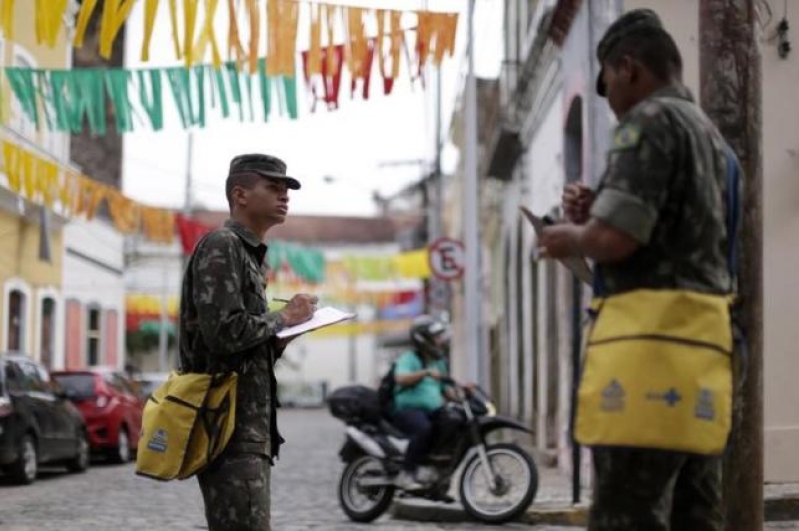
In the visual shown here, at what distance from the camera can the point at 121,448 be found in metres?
20.9

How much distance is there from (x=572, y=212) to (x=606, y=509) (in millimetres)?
835

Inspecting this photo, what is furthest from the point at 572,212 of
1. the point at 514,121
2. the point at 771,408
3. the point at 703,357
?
the point at 514,121

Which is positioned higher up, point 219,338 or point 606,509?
point 219,338

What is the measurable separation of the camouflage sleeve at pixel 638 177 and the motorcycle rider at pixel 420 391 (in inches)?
298

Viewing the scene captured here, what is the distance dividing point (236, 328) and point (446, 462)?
685 cm

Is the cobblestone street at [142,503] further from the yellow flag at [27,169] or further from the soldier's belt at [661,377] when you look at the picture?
the soldier's belt at [661,377]

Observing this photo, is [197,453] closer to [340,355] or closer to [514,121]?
[514,121]

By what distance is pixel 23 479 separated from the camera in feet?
51.7

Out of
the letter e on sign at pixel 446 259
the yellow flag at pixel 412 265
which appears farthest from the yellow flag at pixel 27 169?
the yellow flag at pixel 412 265

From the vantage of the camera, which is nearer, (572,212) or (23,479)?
(572,212)

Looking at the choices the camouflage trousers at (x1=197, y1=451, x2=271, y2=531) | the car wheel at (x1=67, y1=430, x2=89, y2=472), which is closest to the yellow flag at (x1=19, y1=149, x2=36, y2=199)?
the car wheel at (x1=67, y1=430, x2=89, y2=472)

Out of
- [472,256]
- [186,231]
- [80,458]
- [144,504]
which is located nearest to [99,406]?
[80,458]

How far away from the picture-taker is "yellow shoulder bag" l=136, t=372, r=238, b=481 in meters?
4.46

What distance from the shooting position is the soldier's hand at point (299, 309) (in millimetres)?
4703
